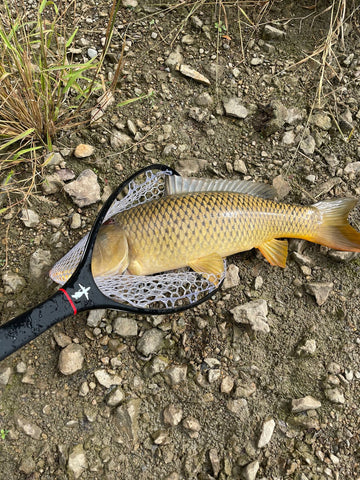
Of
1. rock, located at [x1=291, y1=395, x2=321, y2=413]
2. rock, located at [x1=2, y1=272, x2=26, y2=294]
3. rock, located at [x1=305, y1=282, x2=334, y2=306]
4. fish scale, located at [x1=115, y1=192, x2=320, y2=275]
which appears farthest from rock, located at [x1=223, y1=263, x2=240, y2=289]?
rock, located at [x1=2, y1=272, x2=26, y2=294]

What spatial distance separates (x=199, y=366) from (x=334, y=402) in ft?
2.66

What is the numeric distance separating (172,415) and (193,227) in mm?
1061

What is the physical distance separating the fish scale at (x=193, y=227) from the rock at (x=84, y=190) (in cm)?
30

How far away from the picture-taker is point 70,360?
2.22m

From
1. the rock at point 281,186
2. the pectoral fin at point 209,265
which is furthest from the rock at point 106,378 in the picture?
the rock at point 281,186

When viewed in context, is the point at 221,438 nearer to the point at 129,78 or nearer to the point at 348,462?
the point at 348,462

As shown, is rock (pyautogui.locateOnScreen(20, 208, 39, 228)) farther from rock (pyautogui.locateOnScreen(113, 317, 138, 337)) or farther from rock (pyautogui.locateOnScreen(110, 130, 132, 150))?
rock (pyautogui.locateOnScreen(113, 317, 138, 337))

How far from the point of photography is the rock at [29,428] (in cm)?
212

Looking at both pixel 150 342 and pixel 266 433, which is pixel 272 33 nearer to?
pixel 150 342

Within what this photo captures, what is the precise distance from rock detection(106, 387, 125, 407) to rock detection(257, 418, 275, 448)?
0.80 m

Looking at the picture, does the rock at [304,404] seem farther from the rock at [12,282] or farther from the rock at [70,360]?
the rock at [12,282]

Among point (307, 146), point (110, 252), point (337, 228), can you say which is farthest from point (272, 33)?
point (110, 252)

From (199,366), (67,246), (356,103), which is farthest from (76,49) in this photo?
(199,366)

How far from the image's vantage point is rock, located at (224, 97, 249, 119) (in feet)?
8.97
